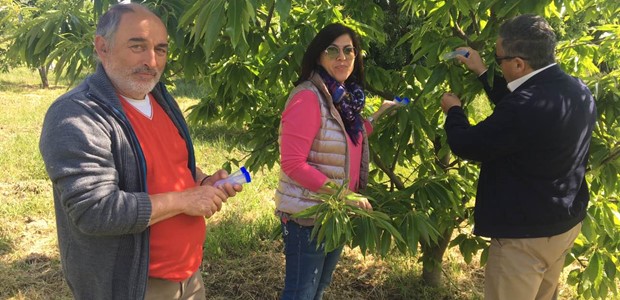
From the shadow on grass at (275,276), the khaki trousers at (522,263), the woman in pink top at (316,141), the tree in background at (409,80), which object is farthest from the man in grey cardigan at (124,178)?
the shadow on grass at (275,276)

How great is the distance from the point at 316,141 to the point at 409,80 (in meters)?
0.86

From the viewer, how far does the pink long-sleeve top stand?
1896mm

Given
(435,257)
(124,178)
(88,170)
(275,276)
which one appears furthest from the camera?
(275,276)

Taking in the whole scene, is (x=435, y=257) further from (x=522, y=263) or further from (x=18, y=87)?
(x=18, y=87)

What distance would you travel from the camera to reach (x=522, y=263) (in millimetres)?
2016

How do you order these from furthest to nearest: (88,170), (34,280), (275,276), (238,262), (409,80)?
(238,262), (275,276), (34,280), (409,80), (88,170)

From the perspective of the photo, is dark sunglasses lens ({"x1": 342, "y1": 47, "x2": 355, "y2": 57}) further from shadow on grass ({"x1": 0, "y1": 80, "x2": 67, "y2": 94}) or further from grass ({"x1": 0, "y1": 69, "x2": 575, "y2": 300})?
shadow on grass ({"x1": 0, "y1": 80, "x2": 67, "y2": 94})

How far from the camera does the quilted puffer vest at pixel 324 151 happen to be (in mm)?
1973

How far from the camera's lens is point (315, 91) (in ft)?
6.43

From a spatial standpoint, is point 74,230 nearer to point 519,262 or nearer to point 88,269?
point 88,269

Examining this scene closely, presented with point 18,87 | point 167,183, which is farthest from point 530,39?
point 18,87

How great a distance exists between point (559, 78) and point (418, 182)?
86 centimetres

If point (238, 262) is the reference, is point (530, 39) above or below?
above

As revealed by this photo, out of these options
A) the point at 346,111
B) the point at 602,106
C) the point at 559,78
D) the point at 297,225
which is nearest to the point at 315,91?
the point at 346,111
